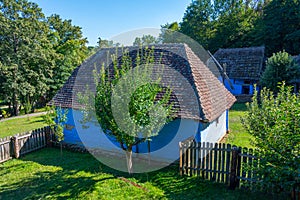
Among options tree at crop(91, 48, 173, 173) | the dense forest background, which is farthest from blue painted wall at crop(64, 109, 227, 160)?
the dense forest background

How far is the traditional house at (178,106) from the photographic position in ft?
28.3

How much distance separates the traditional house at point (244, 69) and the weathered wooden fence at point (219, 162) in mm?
19721

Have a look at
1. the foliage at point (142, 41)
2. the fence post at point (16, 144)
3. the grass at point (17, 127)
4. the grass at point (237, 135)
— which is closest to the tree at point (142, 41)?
the foliage at point (142, 41)

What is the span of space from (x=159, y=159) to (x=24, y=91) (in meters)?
21.2

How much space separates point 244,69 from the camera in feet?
87.0

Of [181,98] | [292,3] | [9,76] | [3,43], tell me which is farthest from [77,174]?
[292,3]

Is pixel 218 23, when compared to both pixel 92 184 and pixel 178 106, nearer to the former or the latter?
pixel 178 106

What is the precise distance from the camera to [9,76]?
75.3 ft

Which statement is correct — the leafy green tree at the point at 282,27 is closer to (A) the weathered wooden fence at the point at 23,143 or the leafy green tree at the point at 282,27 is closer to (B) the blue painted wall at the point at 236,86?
(B) the blue painted wall at the point at 236,86

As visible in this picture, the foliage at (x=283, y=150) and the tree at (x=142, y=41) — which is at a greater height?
the tree at (x=142, y=41)

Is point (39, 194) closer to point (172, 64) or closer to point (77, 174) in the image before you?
point (77, 174)

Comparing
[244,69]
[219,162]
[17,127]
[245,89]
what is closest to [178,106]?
[219,162]

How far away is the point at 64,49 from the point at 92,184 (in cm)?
2866

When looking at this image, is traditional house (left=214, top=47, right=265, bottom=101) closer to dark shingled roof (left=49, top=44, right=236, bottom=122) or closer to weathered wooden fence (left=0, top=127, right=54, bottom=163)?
dark shingled roof (left=49, top=44, right=236, bottom=122)
